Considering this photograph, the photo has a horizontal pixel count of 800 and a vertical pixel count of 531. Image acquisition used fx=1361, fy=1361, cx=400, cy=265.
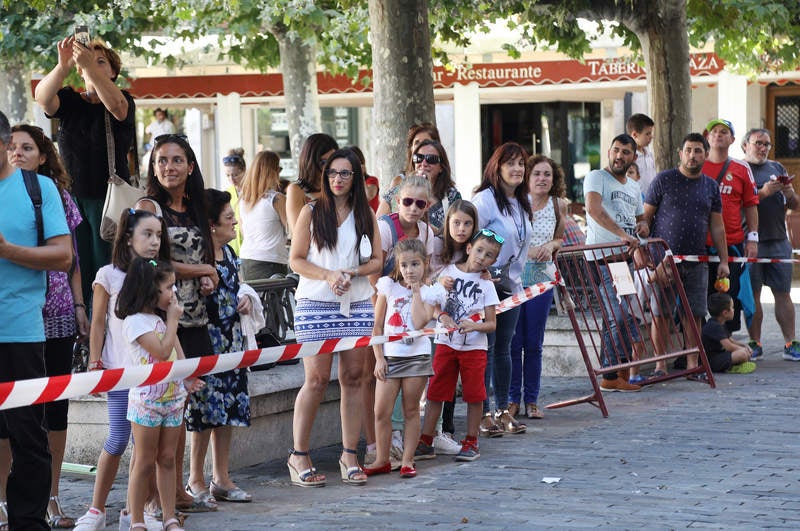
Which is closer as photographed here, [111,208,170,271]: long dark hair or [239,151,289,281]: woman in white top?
[111,208,170,271]: long dark hair

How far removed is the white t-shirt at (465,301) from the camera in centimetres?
792

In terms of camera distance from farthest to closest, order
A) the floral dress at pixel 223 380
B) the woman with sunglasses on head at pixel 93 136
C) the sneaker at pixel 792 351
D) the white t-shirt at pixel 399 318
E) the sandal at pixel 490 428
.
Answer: the sneaker at pixel 792 351
the sandal at pixel 490 428
the white t-shirt at pixel 399 318
the woman with sunglasses on head at pixel 93 136
the floral dress at pixel 223 380

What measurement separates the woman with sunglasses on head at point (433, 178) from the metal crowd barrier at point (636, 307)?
172 cm

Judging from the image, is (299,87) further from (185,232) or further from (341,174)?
(185,232)

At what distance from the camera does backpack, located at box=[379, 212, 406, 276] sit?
7.84 metres

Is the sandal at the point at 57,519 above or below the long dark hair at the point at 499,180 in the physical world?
below

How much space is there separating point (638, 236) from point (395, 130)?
2.14 metres

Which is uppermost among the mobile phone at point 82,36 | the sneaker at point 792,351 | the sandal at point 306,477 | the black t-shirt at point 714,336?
the mobile phone at point 82,36

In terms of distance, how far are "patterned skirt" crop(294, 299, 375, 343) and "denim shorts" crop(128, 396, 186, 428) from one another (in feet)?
4.41

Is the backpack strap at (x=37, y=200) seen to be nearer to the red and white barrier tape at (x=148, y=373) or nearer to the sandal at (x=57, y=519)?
the red and white barrier tape at (x=148, y=373)

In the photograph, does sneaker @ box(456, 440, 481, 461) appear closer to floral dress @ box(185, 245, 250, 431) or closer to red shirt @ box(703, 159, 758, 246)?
floral dress @ box(185, 245, 250, 431)

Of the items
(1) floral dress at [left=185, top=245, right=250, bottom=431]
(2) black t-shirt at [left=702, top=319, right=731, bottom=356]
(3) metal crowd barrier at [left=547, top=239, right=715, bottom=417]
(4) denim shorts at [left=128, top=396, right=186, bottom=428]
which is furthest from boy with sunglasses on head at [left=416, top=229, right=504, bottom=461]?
(2) black t-shirt at [left=702, top=319, right=731, bottom=356]

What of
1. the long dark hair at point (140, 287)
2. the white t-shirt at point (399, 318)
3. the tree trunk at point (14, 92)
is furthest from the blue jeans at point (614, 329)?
the tree trunk at point (14, 92)

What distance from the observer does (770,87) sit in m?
24.9
